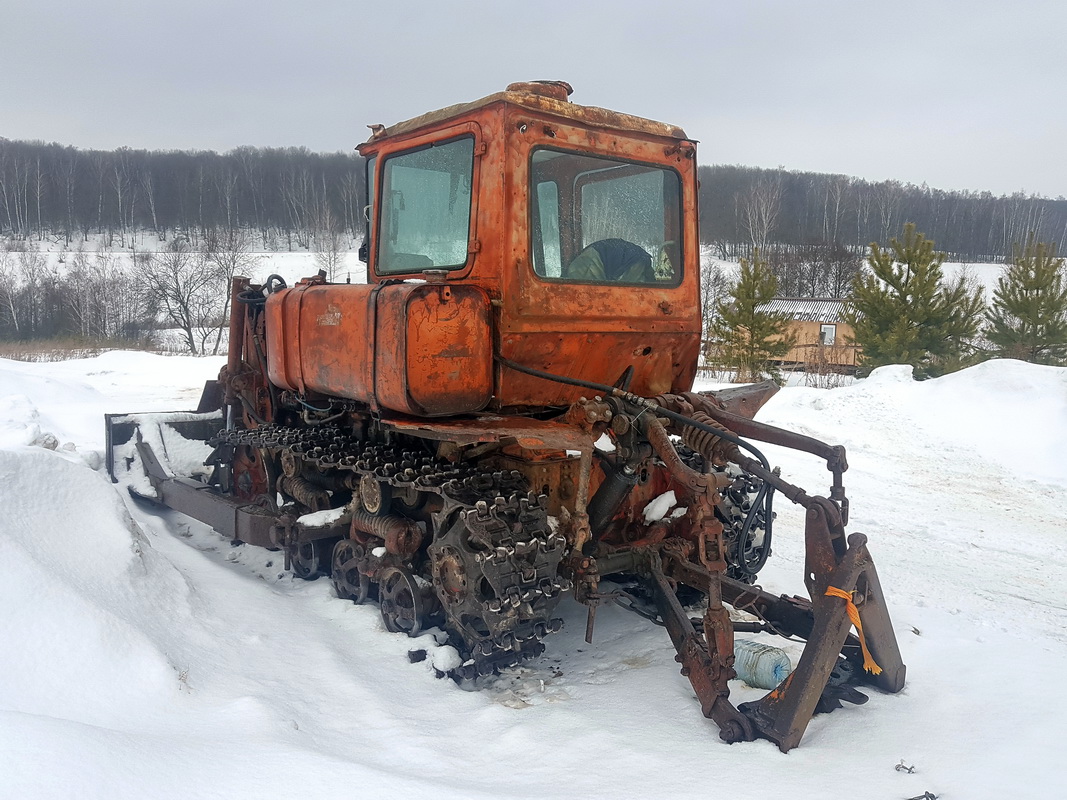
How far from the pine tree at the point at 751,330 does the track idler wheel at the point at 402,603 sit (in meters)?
18.6

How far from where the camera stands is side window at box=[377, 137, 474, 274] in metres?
4.41

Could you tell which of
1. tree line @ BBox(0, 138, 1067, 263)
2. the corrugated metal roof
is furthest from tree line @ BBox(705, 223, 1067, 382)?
tree line @ BBox(0, 138, 1067, 263)

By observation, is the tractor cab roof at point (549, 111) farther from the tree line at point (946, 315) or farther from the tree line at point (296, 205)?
the tree line at point (296, 205)

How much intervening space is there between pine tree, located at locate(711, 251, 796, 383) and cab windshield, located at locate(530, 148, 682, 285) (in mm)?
17904

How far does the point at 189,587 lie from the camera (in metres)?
4.70

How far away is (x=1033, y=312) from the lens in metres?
19.4

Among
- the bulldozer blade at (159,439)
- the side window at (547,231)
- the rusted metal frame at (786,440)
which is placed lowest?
the bulldozer blade at (159,439)

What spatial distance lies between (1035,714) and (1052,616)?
6.12 ft

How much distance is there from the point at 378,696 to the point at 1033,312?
66.5ft

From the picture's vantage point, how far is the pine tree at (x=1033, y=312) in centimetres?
1908

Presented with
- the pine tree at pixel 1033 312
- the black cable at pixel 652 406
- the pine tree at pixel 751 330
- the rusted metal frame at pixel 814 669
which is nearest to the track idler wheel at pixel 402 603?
the black cable at pixel 652 406

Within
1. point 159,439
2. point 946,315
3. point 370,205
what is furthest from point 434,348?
point 946,315

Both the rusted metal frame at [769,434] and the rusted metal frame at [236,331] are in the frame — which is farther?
the rusted metal frame at [236,331]

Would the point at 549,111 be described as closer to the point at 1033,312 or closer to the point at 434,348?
the point at 434,348
